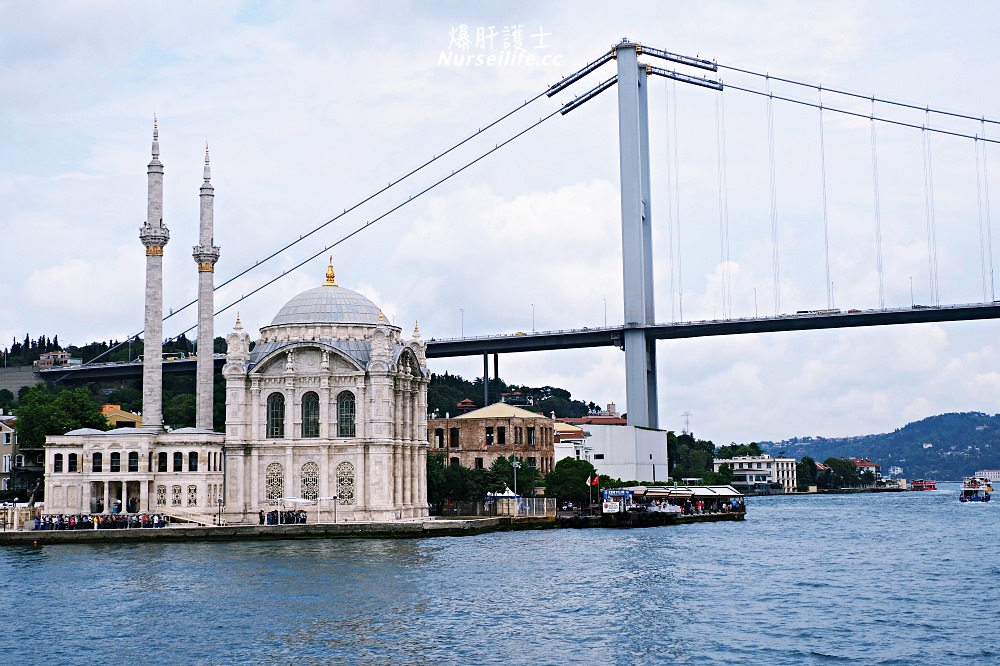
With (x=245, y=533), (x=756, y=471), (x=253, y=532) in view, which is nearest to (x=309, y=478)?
(x=253, y=532)

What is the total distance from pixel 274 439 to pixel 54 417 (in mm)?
18524

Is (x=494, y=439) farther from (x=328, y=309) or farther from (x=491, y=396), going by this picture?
(x=491, y=396)

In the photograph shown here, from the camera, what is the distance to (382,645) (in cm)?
2955

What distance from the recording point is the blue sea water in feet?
96.6

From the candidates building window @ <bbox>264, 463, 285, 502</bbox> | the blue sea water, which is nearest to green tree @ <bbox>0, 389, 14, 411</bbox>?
building window @ <bbox>264, 463, 285, 502</bbox>

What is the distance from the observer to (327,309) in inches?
2544

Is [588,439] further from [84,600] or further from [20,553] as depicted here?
[84,600]

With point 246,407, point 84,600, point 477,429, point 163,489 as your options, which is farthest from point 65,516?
point 477,429

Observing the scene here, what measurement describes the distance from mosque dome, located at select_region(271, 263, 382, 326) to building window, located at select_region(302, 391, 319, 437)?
12.4 ft

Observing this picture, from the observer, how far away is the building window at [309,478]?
6250 cm

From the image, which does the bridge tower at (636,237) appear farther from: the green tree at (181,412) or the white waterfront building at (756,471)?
the white waterfront building at (756,471)

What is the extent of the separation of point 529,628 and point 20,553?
2752cm

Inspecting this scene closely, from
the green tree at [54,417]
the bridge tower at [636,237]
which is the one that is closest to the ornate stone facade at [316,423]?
the green tree at [54,417]

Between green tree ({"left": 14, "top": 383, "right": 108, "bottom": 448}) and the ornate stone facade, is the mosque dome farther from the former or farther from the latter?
green tree ({"left": 14, "top": 383, "right": 108, "bottom": 448})
